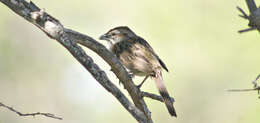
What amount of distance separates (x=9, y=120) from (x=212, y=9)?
4.33 m

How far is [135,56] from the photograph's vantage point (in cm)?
661

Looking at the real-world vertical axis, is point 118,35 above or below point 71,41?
above

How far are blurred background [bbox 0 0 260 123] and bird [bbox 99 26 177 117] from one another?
1.74m

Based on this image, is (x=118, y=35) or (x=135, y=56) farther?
(x=118, y=35)

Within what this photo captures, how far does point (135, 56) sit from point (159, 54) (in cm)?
287

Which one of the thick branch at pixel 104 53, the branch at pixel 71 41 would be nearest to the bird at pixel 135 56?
the thick branch at pixel 104 53

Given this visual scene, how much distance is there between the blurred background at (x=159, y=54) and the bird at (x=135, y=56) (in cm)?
174

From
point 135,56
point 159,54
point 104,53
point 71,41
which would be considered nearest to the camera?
point 71,41

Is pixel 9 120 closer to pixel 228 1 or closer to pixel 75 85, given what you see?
pixel 75 85

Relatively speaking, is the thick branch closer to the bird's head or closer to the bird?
the bird

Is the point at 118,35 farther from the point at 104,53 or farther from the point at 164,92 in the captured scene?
the point at 104,53

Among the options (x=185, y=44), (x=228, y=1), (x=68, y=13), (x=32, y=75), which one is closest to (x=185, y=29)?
(x=185, y=44)

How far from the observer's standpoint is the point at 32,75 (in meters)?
9.94

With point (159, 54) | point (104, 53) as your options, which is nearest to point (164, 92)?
point (104, 53)
